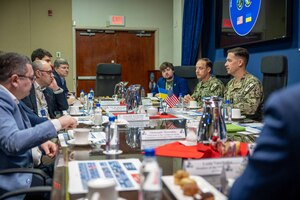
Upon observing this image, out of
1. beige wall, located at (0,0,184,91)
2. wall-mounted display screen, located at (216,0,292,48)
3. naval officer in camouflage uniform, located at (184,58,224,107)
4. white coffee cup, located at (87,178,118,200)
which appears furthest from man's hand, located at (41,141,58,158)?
beige wall, located at (0,0,184,91)

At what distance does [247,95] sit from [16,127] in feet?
7.16

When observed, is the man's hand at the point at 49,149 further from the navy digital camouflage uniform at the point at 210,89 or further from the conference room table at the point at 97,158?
the navy digital camouflage uniform at the point at 210,89

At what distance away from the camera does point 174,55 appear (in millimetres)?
7082

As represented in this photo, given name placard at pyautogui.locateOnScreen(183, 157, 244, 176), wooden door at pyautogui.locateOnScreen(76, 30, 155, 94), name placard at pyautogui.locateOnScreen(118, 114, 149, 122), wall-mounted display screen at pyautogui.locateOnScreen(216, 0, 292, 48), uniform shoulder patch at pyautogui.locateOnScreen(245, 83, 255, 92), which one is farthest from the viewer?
wooden door at pyautogui.locateOnScreen(76, 30, 155, 94)

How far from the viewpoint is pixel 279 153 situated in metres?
0.55

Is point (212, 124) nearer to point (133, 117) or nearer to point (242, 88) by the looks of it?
point (133, 117)

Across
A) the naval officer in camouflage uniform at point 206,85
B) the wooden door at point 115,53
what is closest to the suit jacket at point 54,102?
the naval officer in camouflage uniform at point 206,85

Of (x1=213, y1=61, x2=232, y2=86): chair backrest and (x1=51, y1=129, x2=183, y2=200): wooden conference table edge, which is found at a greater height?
(x1=213, y1=61, x2=232, y2=86): chair backrest

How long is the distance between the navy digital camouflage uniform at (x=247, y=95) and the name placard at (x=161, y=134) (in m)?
1.34

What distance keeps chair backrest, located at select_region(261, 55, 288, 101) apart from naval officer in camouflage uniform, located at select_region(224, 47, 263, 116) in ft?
0.49

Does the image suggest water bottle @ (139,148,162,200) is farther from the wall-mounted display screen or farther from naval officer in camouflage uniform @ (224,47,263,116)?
the wall-mounted display screen

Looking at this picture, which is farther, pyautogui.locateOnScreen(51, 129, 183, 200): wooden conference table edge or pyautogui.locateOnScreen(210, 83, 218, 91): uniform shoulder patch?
pyautogui.locateOnScreen(210, 83, 218, 91): uniform shoulder patch

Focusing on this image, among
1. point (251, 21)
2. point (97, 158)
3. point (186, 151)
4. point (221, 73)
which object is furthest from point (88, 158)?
point (251, 21)

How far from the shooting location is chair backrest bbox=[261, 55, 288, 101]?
3125 mm
